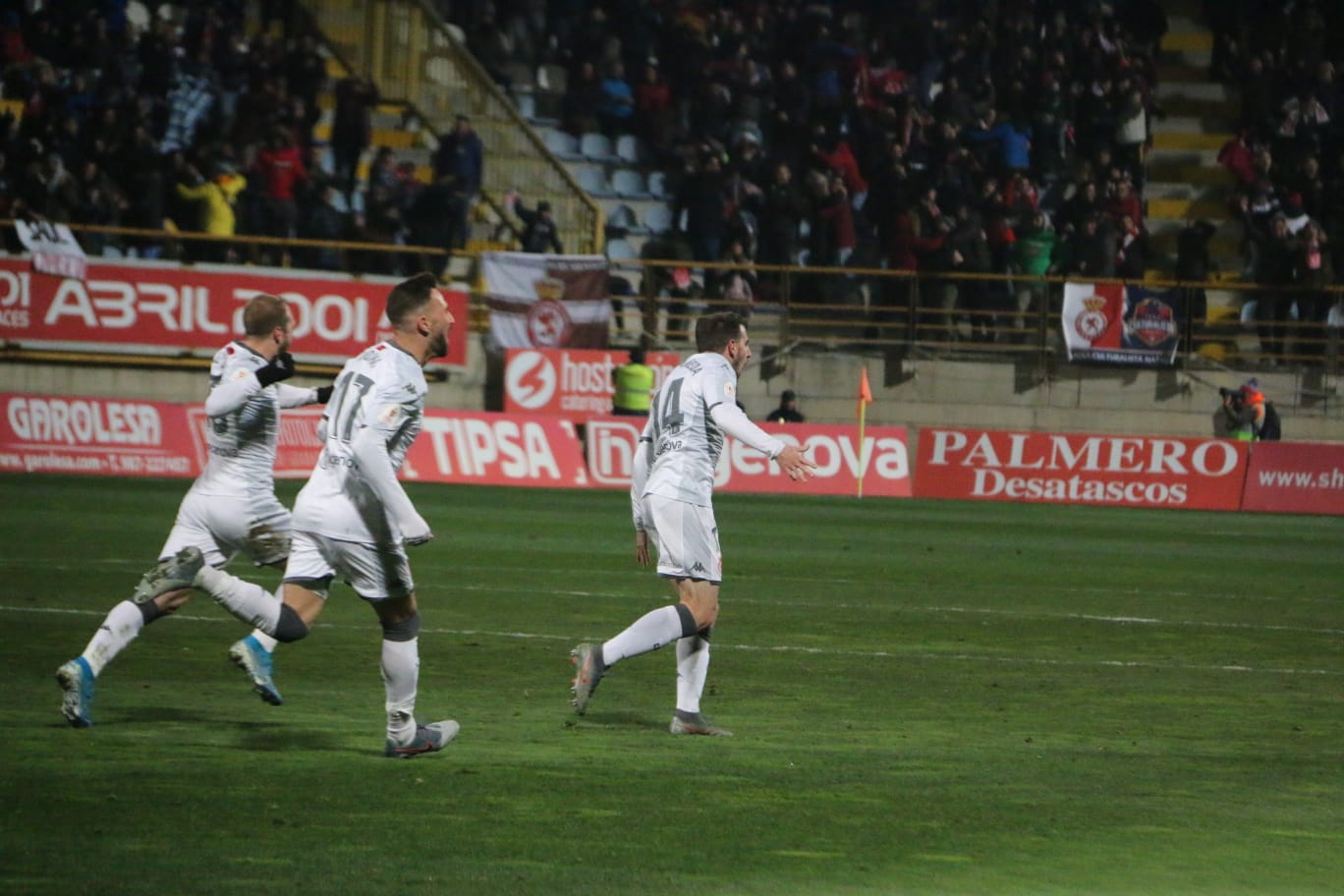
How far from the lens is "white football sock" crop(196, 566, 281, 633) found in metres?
8.68

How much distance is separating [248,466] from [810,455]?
56.8ft

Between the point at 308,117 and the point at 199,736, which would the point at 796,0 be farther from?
the point at 199,736

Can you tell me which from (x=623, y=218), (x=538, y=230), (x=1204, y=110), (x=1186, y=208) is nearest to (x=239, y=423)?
(x=538, y=230)

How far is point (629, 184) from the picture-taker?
33250mm

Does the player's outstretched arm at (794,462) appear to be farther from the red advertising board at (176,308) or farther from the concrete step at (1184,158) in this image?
the concrete step at (1184,158)

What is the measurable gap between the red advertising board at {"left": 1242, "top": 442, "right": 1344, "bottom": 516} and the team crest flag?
3.65 metres

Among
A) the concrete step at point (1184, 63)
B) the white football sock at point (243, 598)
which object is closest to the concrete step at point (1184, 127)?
the concrete step at point (1184, 63)

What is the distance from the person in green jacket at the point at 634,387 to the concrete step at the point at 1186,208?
12184 millimetres

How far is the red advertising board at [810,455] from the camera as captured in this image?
88.2 feet

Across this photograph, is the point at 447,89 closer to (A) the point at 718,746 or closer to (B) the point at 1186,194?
(B) the point at 1186,194

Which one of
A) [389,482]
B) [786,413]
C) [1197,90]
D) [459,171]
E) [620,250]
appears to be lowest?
[786,413]

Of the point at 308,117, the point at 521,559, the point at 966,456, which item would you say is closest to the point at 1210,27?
the point at 966,456

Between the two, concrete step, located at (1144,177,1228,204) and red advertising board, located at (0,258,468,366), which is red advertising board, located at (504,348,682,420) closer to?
red advertising board, located at (0,258,468,366)

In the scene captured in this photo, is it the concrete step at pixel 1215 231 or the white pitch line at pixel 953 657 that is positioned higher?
the concrete step at pixel 1215 231
